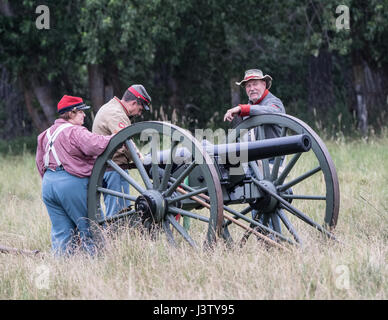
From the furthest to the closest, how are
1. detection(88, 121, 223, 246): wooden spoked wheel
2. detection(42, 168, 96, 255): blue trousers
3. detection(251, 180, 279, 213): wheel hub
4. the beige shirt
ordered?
the beige shirt
detection(42, 168, 96, 255): blue trousers
detection(251, 180, 279, 213): wheel hub
detection(88, 121, 223, 246): wooden spoked wheel

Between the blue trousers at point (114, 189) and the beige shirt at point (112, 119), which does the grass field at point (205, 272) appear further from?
the beige shirt at point (112, 119)

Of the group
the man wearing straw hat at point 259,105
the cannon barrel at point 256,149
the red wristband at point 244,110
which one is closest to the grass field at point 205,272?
the cannon barrel at point 256,149

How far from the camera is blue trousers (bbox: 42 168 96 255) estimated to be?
6066 millimetres

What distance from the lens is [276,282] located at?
447 centimetres

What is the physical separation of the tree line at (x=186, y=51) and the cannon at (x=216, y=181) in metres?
5.04

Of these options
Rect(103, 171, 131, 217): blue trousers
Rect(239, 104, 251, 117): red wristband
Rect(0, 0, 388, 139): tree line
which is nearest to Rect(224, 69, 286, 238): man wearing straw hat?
Rect(239, 104, 251, 117): red wristband

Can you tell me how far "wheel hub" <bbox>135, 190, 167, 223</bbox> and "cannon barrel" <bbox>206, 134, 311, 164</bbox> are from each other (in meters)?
0.59

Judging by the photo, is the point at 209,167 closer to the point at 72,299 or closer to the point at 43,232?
the point at 72,299

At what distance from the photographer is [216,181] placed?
5.03 m

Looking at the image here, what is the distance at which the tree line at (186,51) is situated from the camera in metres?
12.7

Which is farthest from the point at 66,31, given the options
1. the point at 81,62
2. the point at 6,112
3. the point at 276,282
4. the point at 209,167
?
the point at 276,282

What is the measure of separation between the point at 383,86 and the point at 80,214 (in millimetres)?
10870

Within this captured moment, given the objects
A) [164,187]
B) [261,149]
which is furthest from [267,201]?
[164,187]

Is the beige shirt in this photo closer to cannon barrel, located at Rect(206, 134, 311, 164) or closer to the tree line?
cannon barrel, located at Rect(206, 134, 311, 164)
